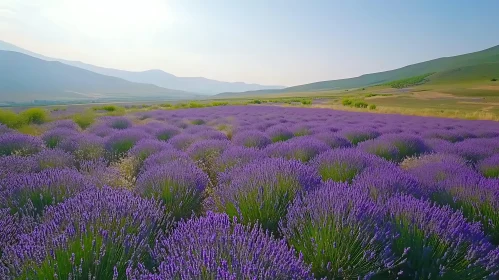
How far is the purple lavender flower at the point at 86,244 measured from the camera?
1.41m

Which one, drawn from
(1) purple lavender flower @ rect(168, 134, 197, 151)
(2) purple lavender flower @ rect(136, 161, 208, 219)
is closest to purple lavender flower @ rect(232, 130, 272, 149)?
(1) purple lavender flower @ rect(168, 134, 197, 151)

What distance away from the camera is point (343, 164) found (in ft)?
12.3

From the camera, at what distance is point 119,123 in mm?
9820

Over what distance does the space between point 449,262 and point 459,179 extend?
1583mm

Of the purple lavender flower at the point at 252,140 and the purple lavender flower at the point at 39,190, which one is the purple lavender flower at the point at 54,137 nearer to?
the purple lavender flower at the point at 252,140

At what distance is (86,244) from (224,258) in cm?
77

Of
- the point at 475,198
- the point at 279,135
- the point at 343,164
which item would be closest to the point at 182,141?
the point at 279,135

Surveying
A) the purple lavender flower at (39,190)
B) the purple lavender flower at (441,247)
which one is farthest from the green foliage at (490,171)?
the purple lavender flower at (39,190)

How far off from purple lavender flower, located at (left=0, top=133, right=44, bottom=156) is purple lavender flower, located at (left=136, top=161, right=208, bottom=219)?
11.4 ft

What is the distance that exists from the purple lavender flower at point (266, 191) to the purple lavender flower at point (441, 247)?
32.8 inches

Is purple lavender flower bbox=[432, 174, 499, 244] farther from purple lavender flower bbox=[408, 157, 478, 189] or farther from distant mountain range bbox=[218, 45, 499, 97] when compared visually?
distant mountain range bbox=[218, 45, 499, 97]

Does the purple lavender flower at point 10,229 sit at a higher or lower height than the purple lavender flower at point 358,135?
higher

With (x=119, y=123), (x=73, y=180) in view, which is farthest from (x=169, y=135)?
(x=73, y=180)

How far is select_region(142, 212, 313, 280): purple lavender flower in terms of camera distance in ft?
4.06
